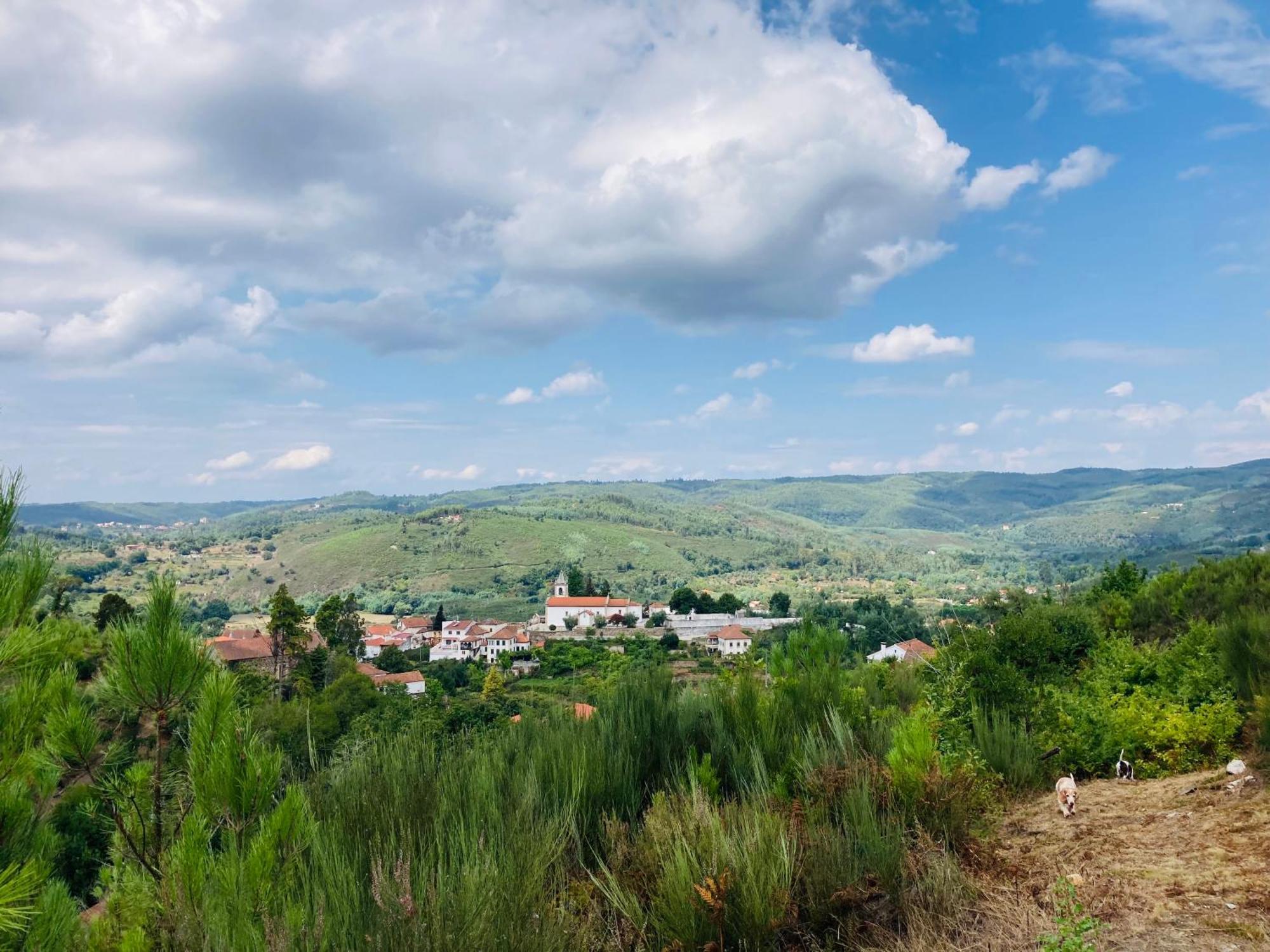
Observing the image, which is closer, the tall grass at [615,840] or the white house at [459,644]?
the tall grass at [615,840]

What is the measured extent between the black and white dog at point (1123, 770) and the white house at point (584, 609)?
98391mm

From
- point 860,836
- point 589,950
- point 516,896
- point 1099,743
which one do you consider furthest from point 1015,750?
point 516,896

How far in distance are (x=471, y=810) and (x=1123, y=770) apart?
622cm

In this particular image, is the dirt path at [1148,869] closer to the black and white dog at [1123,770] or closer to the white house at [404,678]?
the black and white dog at [1123,770]

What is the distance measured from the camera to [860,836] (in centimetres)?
325

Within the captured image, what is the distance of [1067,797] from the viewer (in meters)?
4.89

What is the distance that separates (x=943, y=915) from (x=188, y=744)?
312cm

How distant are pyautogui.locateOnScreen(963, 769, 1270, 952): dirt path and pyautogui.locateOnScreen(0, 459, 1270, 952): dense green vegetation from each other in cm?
24

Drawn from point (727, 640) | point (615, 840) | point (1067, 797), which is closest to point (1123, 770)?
point (1067, 797)

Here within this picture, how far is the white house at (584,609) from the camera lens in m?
104

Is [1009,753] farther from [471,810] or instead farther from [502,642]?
[502,642]

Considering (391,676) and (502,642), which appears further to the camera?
(502,642)

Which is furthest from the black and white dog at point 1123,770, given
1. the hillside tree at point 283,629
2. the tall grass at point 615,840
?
the hillside tree at point 283,629

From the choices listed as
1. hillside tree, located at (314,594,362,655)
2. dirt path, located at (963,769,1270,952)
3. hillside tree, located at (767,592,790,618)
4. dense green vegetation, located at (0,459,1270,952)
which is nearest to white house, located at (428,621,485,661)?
hillside tree, located at (314,594,362,655)
